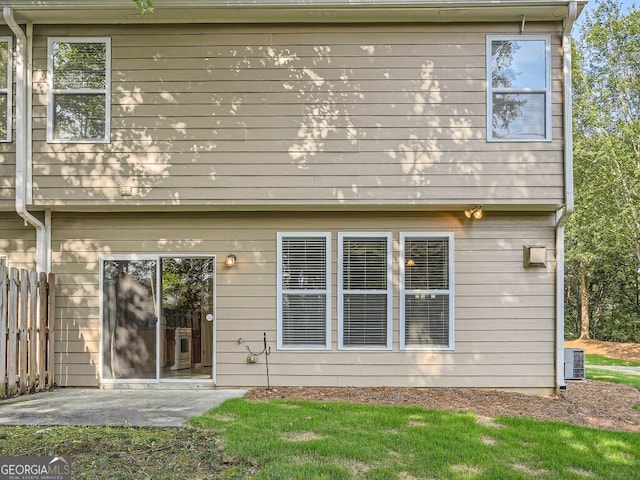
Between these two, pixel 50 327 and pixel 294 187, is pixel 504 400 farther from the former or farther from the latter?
pixel 50 327

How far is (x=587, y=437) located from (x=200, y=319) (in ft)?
15.9

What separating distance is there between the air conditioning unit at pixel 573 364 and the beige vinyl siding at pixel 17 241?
8095 millimetres

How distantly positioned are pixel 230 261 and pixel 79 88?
313 centimetres

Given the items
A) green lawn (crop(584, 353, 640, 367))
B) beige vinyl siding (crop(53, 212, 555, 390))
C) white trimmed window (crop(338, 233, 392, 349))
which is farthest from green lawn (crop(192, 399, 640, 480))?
green lawn (crop(584, 353, 640, 367))

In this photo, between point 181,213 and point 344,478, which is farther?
point 181,213

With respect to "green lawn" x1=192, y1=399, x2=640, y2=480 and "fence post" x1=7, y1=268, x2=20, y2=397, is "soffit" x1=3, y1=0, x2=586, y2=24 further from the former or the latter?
"green lawn" x1=192, y1=399, x2=640, y2=480

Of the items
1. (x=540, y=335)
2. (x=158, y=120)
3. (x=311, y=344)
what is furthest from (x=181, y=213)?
(x=540, y=335)

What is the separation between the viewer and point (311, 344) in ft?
22.5

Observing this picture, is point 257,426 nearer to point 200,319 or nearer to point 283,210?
point 200,319

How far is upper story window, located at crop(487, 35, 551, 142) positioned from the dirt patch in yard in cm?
340

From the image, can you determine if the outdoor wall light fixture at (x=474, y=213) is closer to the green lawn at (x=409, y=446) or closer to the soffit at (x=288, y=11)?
the soffit at (x=288, y=11)

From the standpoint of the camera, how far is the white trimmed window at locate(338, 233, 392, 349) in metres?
6.84

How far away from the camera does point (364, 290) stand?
6.91 m

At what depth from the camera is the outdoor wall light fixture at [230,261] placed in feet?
22.4
